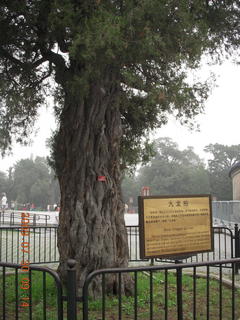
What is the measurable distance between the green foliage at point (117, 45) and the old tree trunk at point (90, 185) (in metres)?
0.34

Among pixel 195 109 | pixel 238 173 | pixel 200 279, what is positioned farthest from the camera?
pixel 238 173

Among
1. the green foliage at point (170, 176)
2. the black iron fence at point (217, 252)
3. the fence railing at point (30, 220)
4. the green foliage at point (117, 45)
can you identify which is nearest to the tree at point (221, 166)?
the green foliage at point (170, 176)

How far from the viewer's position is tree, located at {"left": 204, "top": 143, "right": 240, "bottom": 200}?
7181cm

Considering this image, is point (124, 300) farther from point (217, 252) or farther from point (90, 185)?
Result: point (217, 252)

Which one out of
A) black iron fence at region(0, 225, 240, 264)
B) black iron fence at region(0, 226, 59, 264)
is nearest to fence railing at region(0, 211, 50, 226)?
black iron fence at region(0, 226, 59, 264)

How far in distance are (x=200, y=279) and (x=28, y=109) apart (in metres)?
5.61

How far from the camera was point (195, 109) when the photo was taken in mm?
7137

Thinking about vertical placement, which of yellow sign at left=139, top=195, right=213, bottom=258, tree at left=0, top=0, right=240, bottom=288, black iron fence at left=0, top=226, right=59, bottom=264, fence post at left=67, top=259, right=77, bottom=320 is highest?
tree at left=0, top=0, right=240, bottom=288

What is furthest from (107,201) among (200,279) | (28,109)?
(28,109)

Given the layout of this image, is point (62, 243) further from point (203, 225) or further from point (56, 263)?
point (56, 263)

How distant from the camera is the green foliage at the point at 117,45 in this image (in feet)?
17.4

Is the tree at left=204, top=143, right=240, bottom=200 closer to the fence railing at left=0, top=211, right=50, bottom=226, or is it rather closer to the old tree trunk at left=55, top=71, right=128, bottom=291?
the fence railing at left=0, top=211, right=50, bottom=226

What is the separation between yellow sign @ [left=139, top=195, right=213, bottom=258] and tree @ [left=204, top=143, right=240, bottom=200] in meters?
67.6

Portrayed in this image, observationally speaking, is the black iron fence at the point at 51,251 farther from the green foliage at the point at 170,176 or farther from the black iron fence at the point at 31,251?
the green foliage at the point at 170,176
